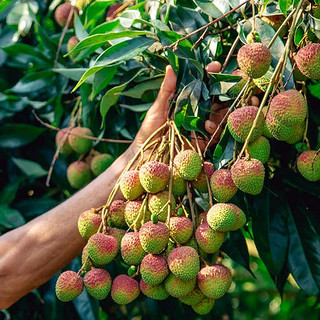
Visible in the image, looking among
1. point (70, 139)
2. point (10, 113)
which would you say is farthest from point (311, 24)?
point (10, 113)

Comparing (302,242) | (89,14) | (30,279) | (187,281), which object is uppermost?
(89,14)

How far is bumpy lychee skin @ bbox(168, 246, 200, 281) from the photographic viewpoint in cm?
84

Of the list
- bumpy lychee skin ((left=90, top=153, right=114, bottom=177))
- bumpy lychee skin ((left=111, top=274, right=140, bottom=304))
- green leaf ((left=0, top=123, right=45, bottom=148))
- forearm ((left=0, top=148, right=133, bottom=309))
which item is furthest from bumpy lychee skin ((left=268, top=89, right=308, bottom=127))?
green leaf ((left=0, top=123, right=45, bottom=148))

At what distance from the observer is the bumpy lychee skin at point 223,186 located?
34.8 inches

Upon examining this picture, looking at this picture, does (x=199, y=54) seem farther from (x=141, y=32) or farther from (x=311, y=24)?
(x=311, y=24)

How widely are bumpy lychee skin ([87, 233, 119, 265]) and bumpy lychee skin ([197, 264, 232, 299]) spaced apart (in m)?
0.13

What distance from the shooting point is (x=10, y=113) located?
1819 mm

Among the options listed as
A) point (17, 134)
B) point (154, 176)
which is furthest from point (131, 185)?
point (17, 134)

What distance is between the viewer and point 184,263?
0.85 meters

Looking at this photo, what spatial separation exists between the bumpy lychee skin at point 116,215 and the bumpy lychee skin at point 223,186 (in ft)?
0.53

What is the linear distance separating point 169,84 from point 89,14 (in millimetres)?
318

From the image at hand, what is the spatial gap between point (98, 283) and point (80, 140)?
1.92ft

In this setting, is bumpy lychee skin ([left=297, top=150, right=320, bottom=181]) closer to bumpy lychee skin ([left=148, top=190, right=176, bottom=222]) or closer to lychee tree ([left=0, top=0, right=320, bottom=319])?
lychee tree ([left=0, top=0, right=320, bottom=319])

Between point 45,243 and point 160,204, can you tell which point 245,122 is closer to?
point 160,204
